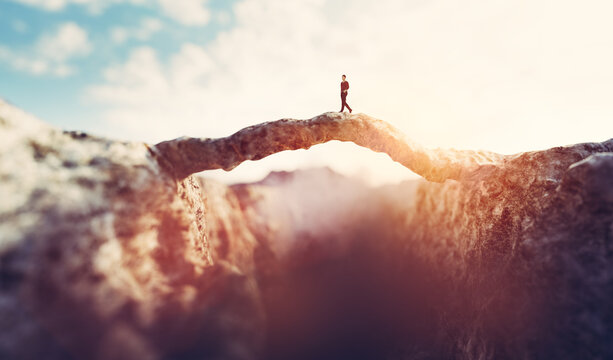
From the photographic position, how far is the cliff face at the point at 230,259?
526cm

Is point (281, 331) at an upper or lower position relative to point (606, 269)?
lower

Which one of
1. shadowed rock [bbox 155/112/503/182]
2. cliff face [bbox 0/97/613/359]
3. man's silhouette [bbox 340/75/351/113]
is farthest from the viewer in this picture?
man's silhouette [bbox 340/75/351/113]

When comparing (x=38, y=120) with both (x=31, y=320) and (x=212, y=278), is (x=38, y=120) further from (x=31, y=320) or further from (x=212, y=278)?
(x=212, y=278)

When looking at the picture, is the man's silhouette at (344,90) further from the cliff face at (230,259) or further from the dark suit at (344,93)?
the cliff face at (230,259)

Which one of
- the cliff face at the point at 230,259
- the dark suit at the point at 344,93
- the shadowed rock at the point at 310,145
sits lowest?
the cliff face at the point at 230,259

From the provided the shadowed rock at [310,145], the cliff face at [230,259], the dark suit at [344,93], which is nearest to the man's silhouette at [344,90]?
the dark suit at [344,93]

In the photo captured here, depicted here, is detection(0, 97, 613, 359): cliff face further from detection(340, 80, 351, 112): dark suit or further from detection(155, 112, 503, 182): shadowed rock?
detection(340, 80, 351, 112): dark suit

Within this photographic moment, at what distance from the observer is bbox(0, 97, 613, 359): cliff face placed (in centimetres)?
526

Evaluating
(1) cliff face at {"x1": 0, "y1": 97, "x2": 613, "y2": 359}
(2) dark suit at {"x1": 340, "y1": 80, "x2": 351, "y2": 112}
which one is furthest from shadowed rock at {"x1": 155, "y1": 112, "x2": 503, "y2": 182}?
(2) dark suit at {"x1": 340, "y1": 80, "x2": 351, "y2": 112}

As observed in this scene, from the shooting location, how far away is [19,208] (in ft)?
17.2

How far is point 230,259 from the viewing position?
43.6ft

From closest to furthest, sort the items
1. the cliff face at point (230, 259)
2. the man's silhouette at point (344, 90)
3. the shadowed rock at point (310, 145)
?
the cliff face at point (230, 259) → the shadowed rock at point (310, 145) → the man's silhouette at point (344, 90)

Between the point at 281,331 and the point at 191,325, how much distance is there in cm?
804

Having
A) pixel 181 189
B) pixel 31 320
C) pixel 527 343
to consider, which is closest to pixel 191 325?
pixel 31 320
